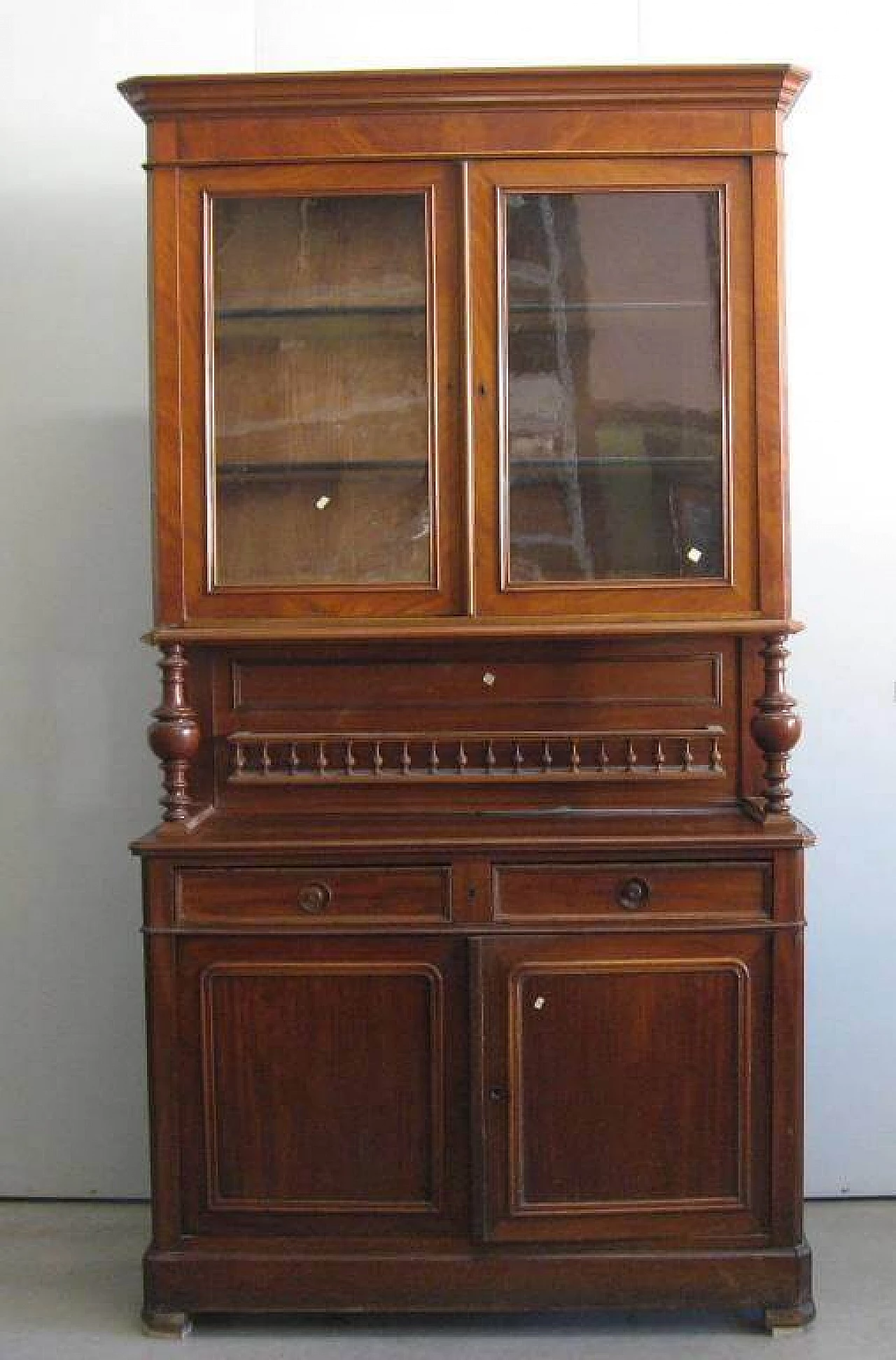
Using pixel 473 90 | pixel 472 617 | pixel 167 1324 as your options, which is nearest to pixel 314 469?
pixel 472 617

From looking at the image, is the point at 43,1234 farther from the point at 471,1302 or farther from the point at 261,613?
the point at 261,613

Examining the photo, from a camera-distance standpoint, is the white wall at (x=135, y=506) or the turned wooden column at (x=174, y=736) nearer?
the turned wooden column at (x=174, y=736)

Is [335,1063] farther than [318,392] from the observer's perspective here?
No

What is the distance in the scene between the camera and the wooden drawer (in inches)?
101

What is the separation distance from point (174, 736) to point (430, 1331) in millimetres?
1146

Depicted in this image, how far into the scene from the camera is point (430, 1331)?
8.65ft

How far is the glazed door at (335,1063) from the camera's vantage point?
257 centimetres

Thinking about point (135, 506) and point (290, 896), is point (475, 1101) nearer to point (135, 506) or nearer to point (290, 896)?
point (290, 896)

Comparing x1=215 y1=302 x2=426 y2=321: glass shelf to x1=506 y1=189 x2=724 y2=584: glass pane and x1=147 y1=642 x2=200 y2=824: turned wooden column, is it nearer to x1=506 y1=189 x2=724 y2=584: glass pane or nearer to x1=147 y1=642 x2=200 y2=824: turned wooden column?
x1=506 y1=189 x2=724 y2=584: glass pane

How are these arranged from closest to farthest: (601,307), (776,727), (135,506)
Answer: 1. (776,727)
2. (601,307)
3. (135,506)

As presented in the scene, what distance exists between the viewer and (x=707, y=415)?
2.63 meters

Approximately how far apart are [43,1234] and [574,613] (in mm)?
1687

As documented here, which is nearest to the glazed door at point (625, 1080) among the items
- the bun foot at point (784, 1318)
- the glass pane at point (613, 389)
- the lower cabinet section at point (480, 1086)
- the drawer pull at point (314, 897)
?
the lower cabinet section at point (480, 1086)

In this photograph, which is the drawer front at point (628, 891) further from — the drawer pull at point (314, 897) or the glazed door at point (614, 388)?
the glazed door at point (614, 388)
